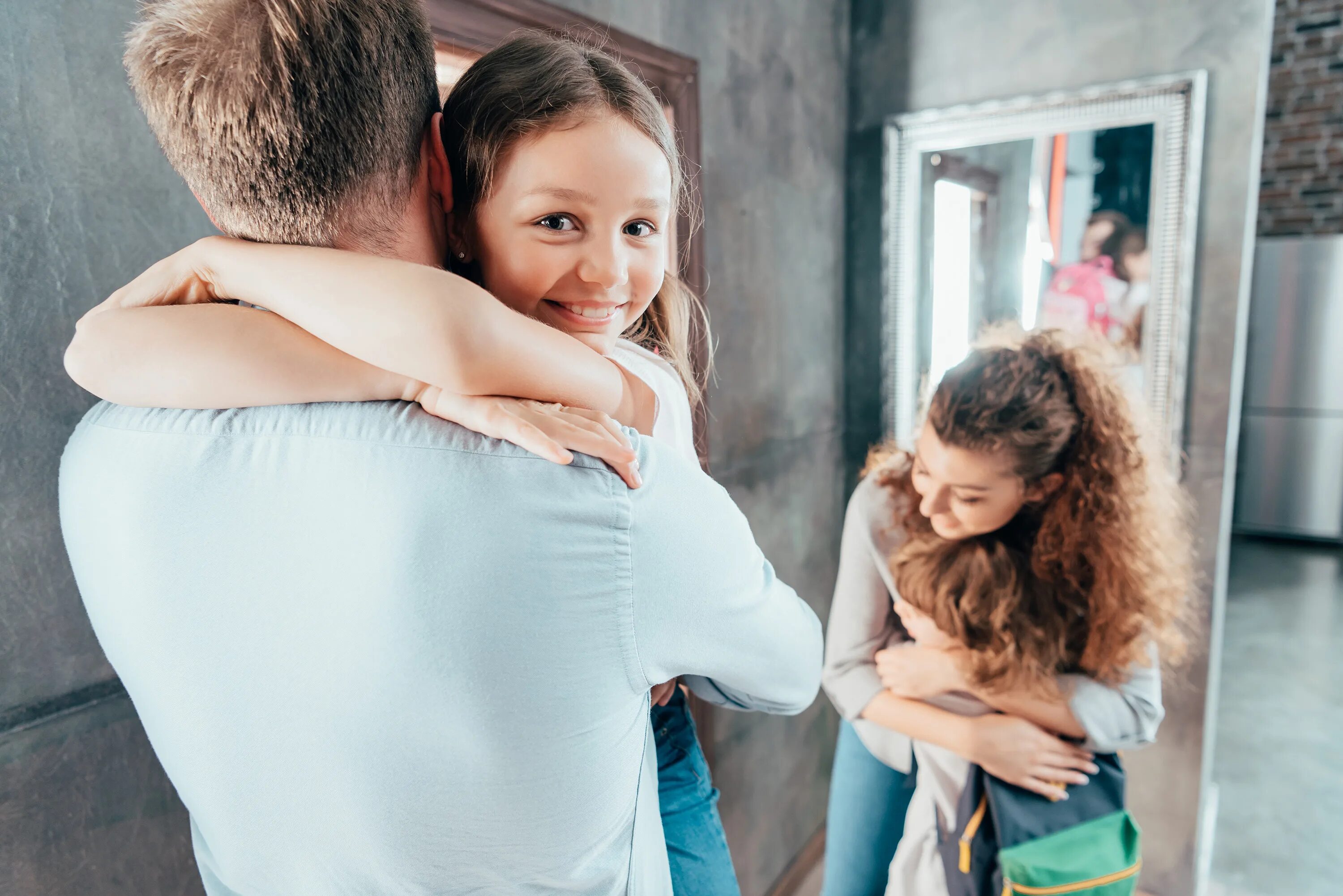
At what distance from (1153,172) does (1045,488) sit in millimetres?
1165

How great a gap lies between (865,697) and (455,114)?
4.25 ft

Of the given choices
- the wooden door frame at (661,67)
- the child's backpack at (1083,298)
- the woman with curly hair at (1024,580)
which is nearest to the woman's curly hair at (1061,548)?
the woman with curly hair at (1024,580)

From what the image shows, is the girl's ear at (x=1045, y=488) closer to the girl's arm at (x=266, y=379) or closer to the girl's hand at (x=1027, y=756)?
the girl's hand at (x=1027, y=756)

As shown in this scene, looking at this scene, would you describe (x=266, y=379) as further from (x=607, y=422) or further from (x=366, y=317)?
(x=607, y=422)

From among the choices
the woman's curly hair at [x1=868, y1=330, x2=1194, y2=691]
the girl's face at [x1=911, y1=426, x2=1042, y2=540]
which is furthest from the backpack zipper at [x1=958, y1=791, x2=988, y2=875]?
the girl's face at [x1=911, y1=426, x2=1042, y2=540]

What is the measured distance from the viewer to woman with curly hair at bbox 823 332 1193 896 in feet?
4.49

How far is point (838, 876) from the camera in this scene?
66.8 inches

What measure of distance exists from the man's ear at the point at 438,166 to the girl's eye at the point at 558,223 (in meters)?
0.10

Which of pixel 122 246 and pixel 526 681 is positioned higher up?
pixel 122 246

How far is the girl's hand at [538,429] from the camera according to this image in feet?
1.67

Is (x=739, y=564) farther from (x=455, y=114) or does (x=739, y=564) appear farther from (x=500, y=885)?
(x=455, y=114)

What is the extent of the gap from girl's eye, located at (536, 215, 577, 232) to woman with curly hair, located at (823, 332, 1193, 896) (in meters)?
0.85

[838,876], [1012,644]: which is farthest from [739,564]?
[838,876]

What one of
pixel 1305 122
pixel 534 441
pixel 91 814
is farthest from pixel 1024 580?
pixel 1305 122
